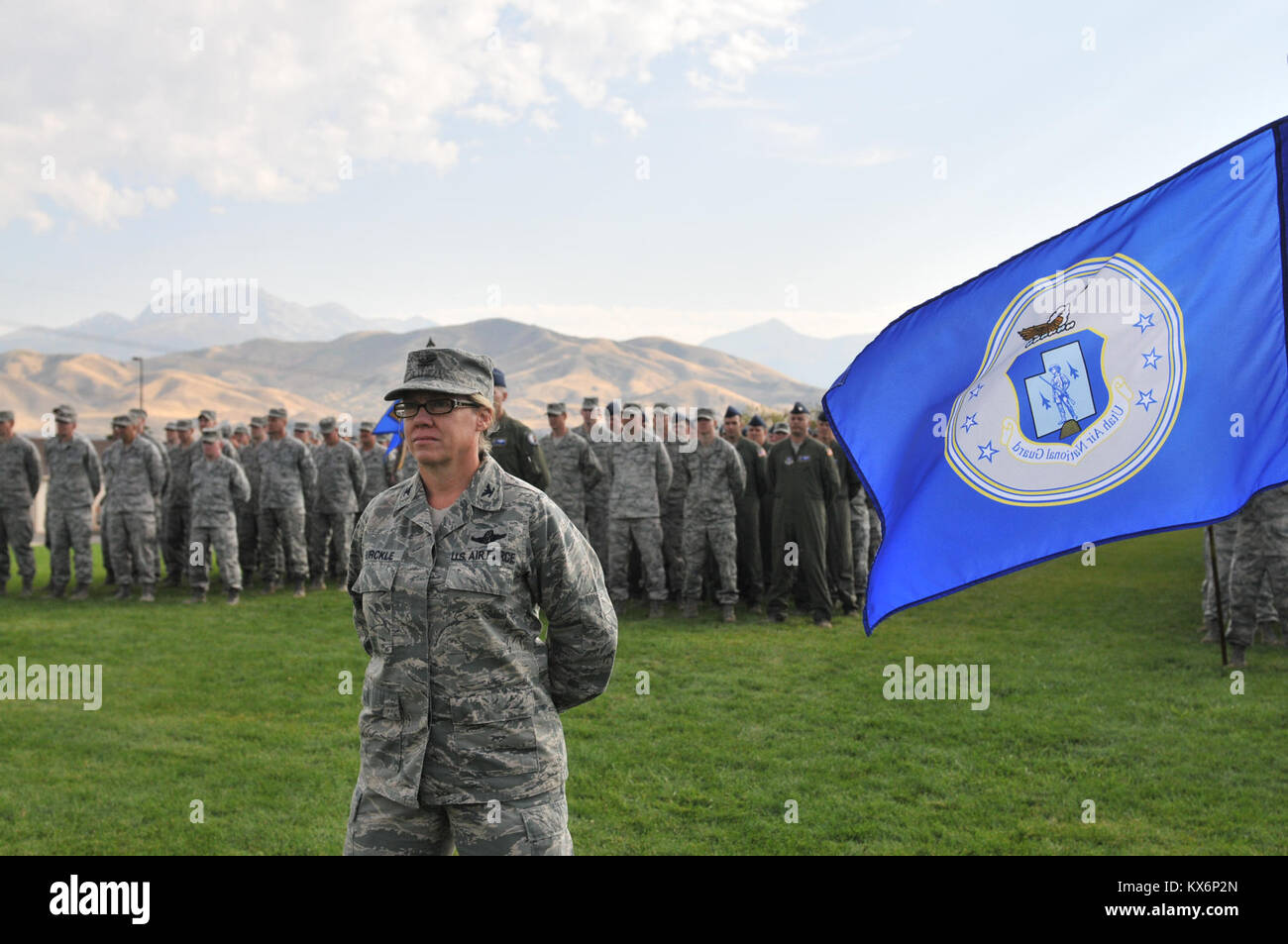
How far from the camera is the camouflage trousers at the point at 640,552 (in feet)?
36.6

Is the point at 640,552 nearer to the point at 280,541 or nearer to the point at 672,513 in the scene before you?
the point at 672,513

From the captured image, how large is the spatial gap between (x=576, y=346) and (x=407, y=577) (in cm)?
19831

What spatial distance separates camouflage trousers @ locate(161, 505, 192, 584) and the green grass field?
334cm

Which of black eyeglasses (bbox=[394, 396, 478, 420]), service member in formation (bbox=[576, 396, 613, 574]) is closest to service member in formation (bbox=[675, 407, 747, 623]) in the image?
service member in formation (bbox=[576, 396, 613, 574])

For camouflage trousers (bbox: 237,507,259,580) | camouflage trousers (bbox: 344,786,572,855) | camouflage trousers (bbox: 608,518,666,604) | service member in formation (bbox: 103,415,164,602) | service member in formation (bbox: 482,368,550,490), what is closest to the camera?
camouflage trousers (bbox: 344,786,572,855)

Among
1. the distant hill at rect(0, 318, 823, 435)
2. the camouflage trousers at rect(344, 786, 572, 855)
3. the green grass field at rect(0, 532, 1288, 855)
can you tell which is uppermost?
the distant hill at rect(0, 318, 823, 435)

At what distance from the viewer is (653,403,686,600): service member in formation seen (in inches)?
473

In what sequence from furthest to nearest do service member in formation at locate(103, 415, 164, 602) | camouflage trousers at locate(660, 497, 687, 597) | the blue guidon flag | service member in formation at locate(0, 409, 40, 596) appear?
service member in formation at locate(0, 409, 40, 596)
service member in formation at locate(103, 415, 164, 602)
camouflage trousers at locate(660, 497, 687, 597)
the blue guidon flag

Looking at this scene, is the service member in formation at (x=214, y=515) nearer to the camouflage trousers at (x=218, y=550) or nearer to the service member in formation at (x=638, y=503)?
the camouflage trousers at (x=218, y=550)

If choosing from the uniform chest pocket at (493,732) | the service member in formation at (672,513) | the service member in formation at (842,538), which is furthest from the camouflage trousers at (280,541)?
the uniform chest pocket at (493,732)

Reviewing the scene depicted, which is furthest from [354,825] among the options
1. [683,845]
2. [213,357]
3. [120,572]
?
[213,357]

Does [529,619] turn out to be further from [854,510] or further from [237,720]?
[854,510]

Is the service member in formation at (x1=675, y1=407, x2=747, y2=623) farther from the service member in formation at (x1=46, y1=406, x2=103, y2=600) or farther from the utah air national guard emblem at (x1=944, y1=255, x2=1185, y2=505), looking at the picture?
the service member in formation at (x1=46, y1=406, x2=103, y2=600)

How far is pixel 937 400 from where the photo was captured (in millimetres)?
3783
